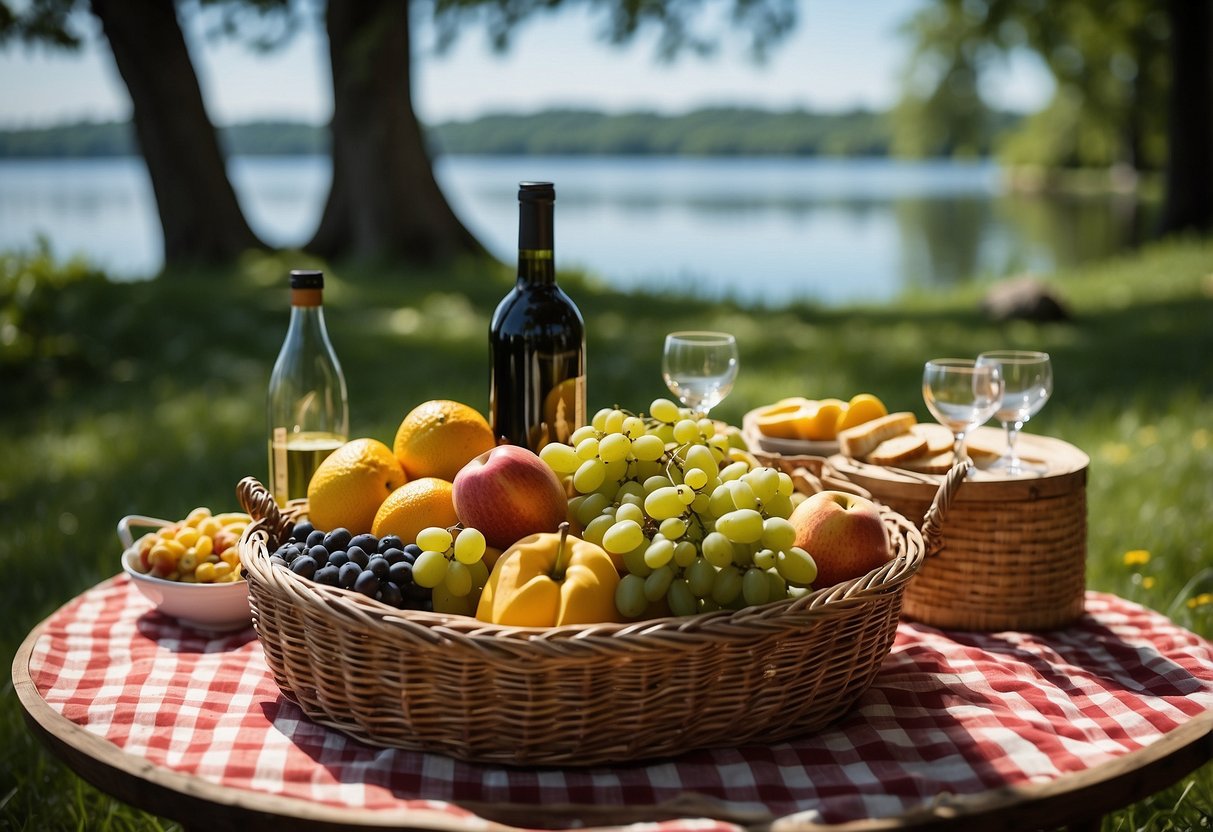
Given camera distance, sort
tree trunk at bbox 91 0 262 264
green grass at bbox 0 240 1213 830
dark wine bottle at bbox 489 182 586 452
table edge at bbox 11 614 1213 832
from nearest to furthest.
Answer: table edge at bbox 11 614 1213 832 → dark wine bottle at bbox 489 182 586 452 → green grass at bbox 0 240 1213 830 → tree trunk at bbox 91 0 262 264

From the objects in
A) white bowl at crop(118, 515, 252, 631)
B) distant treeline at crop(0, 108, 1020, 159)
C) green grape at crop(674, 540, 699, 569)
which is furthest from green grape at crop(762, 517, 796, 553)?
distant treeline at crop(0, 108, 1020, 159)

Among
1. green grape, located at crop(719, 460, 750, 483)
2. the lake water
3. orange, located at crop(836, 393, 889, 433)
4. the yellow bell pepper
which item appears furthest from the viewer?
the lake water

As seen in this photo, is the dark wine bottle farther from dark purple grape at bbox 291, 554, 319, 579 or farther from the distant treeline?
the distant treeline

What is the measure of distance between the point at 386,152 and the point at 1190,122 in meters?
10.9

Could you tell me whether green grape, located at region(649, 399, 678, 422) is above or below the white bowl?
above

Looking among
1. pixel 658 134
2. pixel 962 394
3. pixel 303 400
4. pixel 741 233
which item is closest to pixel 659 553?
pixel 962 394

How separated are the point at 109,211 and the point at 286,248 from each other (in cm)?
2161

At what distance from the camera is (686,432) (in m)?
1.76

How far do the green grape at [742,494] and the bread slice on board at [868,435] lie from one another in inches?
26.6

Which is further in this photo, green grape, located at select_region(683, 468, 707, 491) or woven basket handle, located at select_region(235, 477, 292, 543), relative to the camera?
woven basket handle, located at select_region(235, 477, 292, 543)

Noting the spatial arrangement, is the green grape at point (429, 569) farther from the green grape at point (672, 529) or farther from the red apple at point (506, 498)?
the green grape at point (672, 529)

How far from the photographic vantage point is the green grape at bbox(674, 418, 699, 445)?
5.76 ft

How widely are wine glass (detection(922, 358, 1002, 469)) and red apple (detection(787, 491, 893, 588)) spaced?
0.45 metres

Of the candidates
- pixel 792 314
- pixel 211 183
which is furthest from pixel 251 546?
pixel 211 183
